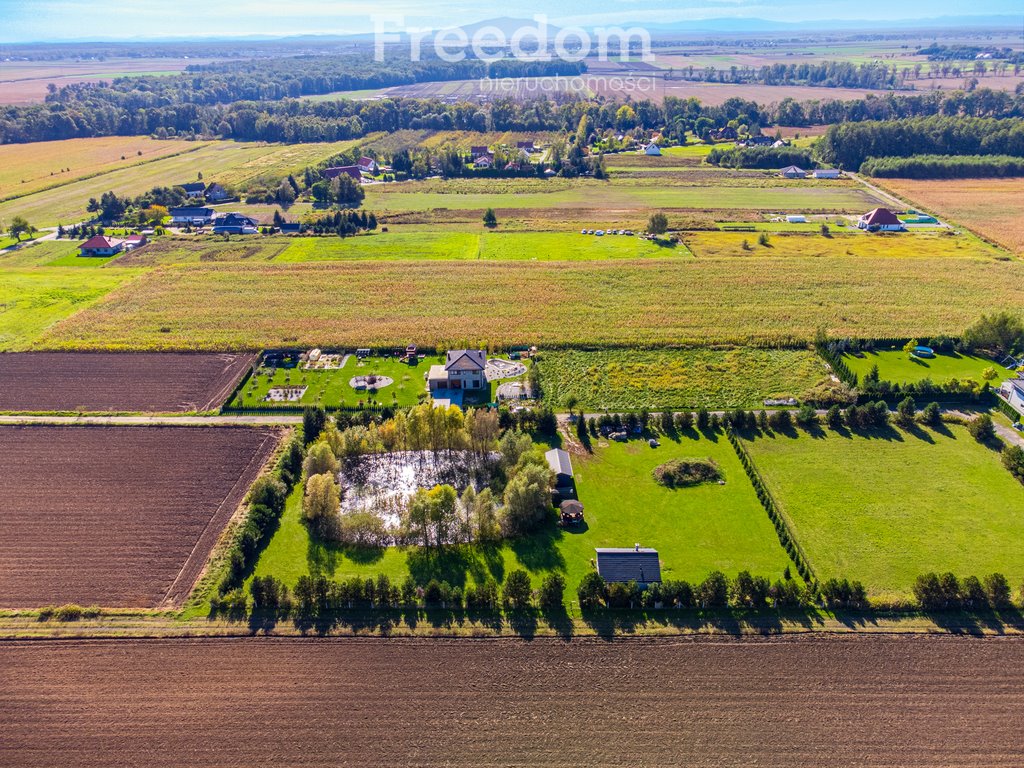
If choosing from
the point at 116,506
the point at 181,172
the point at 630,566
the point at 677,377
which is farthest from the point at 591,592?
the point at 181,172

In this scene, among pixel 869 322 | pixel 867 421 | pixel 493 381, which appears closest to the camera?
pixel 867 421

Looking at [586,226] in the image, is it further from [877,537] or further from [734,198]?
[877,537]

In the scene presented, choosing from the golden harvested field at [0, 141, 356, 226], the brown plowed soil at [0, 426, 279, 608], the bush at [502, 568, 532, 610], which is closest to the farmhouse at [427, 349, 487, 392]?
the brown plowed soil at [0, 426, 279, 608]

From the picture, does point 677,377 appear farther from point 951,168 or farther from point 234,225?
point 951,168

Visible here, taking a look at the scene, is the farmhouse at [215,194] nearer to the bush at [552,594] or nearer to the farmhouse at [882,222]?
the farmhouse at [882,222]

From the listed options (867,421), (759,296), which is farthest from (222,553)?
(759,296)

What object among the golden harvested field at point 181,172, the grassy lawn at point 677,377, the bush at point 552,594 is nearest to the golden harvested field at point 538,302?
Result: the grassy lawn at point 677,377

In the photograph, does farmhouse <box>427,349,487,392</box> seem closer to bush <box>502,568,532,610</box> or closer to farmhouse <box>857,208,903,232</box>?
bush <box>502,568,532,610</box>
